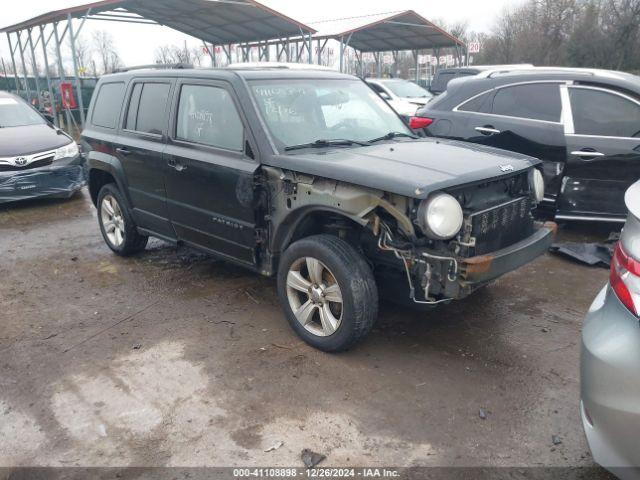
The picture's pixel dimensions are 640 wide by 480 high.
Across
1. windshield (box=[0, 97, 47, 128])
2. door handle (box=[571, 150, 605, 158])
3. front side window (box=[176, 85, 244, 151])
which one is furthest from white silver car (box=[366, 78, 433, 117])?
front side window (box=[176, 85, 244, 151])

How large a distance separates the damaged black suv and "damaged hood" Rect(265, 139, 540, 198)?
0.04 ft

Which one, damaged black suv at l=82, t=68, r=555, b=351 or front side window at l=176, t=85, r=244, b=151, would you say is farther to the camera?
front side window at l=176, t=85, r=244, b=151

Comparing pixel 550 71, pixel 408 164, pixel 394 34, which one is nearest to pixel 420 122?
pixel 550 71

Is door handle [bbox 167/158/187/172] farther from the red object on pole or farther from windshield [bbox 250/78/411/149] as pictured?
the red object on pole

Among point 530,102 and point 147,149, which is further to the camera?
point 530,102

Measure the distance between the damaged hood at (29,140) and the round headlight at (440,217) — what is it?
22.5 feet

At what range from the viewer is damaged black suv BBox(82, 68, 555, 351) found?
318 centimetres

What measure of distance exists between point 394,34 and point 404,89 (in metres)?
9.53

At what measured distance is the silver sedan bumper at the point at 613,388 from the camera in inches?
73.8

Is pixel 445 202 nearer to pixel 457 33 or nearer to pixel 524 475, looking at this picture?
pixel 524 475

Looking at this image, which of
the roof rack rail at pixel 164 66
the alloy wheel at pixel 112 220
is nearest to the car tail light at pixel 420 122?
the roof rack rail at pixel 164 66

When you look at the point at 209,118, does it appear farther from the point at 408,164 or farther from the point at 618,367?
the point at 618,367

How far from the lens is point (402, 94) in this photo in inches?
543

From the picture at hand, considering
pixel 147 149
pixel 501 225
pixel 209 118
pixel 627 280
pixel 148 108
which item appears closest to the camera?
pixel 627 280
